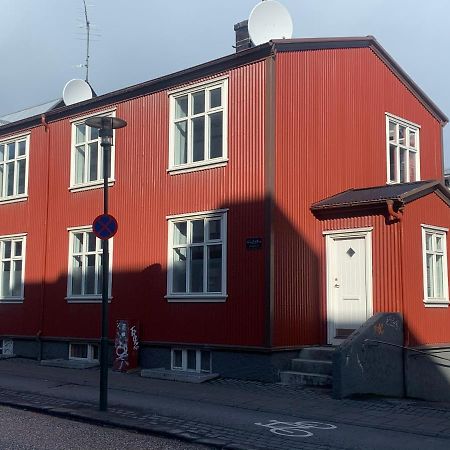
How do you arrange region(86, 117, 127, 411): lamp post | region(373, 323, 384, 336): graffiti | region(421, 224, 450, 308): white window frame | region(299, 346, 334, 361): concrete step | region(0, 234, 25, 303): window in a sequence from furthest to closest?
region(0, 234, 25, 303): window
region(421, 224, 450, 308): white window frame
region(299, 346, 334, 361): concrete step
region(373, 323, 384, 336): graffiti
region(86, 117, 127, 411): lamp post

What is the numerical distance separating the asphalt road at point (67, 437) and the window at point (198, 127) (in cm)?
762

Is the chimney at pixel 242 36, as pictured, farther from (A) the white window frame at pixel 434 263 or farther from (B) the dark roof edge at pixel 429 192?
(A) the white window frame at pixel 434 263

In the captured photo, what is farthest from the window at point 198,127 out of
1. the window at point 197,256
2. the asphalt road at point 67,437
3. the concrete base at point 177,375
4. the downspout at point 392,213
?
the asphalt road at point 67,437

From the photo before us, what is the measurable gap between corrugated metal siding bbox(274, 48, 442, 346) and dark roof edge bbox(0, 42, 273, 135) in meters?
0.62

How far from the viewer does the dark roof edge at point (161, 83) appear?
1628 cm

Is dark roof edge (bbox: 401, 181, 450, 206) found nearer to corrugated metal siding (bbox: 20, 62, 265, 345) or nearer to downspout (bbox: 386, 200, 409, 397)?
downspout (bbox: 386, 200, 409, 397)

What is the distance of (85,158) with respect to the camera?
20.5 meters

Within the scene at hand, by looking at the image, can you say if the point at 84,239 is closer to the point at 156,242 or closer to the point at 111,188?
the point at 111,188

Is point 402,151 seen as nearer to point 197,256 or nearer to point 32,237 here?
point 197,256

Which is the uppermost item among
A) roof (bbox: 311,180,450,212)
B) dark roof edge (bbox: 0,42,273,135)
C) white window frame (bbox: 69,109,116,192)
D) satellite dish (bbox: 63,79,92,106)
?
satellite dish (bbox: 63,79,92,106)

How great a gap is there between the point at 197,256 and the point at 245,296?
1.88 metres

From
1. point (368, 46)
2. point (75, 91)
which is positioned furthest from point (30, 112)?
point (368, 46)

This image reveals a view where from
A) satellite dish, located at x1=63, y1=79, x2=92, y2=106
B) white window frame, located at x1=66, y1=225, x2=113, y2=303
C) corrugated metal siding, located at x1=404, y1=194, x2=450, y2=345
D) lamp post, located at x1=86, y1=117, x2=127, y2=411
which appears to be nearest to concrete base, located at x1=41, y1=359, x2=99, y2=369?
white window frame, located at x1=66, y1=225, x2=113, y2=303

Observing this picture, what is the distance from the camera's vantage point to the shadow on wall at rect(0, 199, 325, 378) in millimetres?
15500
